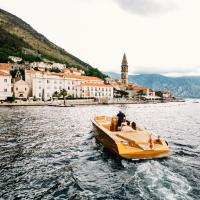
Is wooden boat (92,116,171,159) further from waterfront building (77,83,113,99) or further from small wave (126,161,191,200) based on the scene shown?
waterfront building (77,83,113,99)

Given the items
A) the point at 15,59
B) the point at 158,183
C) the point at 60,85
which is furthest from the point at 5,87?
the point at 158,183

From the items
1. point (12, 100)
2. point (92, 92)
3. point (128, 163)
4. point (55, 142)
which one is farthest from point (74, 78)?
point (128, 163)

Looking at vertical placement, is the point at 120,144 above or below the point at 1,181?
above

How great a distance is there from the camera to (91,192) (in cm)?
1199

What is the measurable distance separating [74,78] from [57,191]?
131 meters

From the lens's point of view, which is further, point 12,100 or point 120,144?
point 12,100

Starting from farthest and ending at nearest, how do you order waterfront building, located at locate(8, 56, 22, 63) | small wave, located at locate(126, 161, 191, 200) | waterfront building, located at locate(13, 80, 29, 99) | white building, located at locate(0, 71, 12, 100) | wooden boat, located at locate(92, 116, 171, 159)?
1. waterfront building, located at locate(8, 56, 22, 63)
2. waterfront building, located at locate(13, 80, 29, 99)
3. white building, located at locate(0, 71, 12, 100)
4. wooden boat, located at locate(92, 116, 171, 159)
5. small wave, located at locate(126, 161, 191, 200)

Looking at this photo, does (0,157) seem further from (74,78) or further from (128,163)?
(74,78)

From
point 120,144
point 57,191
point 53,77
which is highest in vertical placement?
point 53,77

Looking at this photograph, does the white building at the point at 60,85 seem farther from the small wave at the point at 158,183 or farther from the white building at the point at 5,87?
the small wave at the point at 158,183

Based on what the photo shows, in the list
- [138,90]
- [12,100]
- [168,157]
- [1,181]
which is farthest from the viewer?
[138,90]

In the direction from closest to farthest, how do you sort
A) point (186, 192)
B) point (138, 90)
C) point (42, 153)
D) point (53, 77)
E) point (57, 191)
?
point (186, 192) < point (57, 191) < point (42, 153) < point (53, 77) < point (138, 90)

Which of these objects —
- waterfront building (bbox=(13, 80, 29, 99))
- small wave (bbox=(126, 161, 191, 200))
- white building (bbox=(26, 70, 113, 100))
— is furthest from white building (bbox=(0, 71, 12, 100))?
small wave (bbox=(126, 161, 191, 200))

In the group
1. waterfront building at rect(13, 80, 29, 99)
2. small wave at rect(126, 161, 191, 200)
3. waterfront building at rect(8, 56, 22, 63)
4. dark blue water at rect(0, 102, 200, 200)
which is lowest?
dark blue water at rect(0, 102, 200, 200)
